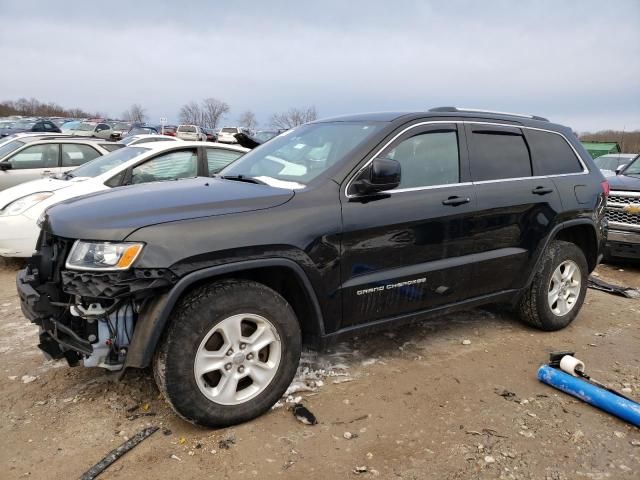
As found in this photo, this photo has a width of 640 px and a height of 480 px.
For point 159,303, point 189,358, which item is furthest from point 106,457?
point 159,303

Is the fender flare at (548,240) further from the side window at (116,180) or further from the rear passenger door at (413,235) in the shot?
the side window at (116,180)

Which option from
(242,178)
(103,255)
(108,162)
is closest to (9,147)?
(108,162)

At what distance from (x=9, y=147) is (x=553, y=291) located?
28.5 ft

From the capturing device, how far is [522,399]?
3.38m

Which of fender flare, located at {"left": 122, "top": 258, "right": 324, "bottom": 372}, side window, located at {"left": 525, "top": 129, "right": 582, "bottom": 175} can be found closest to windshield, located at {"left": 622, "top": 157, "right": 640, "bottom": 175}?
side window, located at {"left": 525, "top": 129, "right": 582, "bottom": 175}

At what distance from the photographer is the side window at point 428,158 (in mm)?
3523

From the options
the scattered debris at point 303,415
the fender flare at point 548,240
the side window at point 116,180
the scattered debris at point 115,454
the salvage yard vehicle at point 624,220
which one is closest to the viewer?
the scattered debris at point 115,454

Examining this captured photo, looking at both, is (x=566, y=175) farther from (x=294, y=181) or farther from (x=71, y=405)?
(x=71, y=405)

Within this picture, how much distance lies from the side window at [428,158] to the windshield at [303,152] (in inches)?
9.8

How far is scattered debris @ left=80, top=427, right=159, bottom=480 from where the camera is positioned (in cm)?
254

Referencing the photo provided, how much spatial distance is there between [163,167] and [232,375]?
13.7ft

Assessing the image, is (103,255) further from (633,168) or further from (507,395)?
(633,168)

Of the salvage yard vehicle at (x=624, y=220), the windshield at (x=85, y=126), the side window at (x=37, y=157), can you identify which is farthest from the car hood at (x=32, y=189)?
the windshield at (x=85, y=126)

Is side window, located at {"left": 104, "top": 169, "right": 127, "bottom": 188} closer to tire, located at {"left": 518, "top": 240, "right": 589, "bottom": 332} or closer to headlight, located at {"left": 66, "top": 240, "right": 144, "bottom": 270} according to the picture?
headlight, located at {"left": 66, "top": 240, "right": 144, "bottom": 270}
